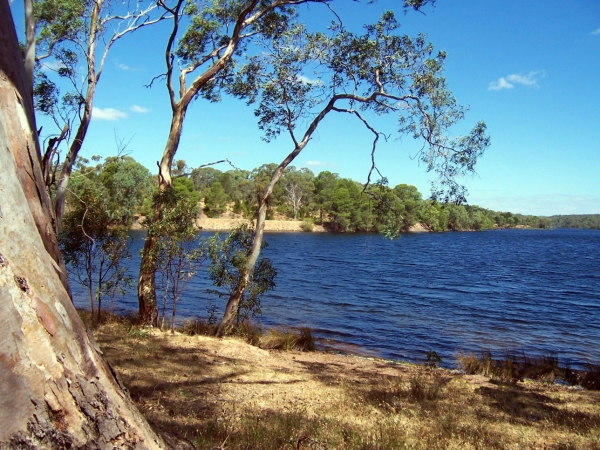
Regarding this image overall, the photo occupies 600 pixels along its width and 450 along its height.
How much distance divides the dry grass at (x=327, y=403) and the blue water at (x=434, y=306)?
5202mm

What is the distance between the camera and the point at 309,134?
11906mm

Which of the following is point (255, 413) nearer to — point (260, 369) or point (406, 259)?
point (260, 369)

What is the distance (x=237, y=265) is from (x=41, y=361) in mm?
10069

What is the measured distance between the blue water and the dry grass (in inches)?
205

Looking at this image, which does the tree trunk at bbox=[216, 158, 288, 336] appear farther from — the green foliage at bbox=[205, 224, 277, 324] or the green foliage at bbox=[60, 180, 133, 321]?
the green foliage at bbox=[60, 180, 133, 321]

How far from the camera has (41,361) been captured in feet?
6.11

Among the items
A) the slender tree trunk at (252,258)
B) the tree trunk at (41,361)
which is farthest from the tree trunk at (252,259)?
the tree trunk at (41,361)

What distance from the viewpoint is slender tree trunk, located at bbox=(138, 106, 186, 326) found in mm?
10922

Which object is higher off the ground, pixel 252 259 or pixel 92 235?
pixel 92 235

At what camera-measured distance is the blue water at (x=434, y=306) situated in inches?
603

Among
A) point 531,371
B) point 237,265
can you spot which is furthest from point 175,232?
point 531,371

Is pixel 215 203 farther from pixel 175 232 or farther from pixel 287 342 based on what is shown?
pixel 175 232

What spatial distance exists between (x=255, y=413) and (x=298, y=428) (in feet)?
3.26

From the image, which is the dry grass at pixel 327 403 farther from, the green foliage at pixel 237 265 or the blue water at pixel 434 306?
the blue water at pixel 434 306
